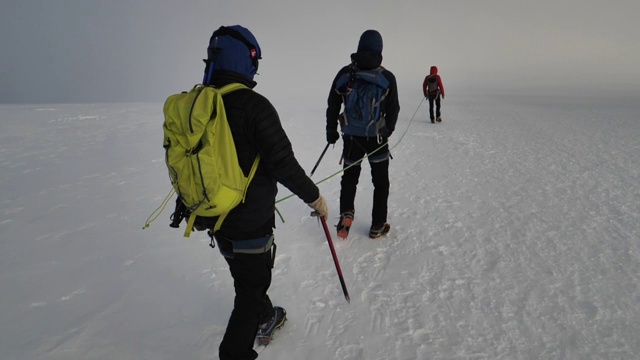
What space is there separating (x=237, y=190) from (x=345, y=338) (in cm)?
147

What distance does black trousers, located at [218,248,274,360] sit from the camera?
192cm

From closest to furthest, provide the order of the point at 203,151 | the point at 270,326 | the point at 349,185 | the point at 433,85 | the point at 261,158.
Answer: the point at 203,151
the point at 261,158
the point at 270,326
the point at 349,185
the point at 433,85

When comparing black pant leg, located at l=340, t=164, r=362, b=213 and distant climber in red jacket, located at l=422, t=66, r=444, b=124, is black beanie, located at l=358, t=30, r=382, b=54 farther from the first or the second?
distant climber in red jacket, located at l=422, t=66, r=444, b=124

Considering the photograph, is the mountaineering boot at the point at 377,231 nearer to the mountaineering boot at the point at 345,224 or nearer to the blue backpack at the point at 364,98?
the mountaineering boot at the point at 345,224

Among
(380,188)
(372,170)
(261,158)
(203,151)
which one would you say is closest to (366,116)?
(372,170)

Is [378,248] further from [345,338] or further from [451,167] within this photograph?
[451,167]

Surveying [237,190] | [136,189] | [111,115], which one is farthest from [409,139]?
[111,115]

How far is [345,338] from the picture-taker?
8.12ft

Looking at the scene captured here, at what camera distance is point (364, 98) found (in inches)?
130

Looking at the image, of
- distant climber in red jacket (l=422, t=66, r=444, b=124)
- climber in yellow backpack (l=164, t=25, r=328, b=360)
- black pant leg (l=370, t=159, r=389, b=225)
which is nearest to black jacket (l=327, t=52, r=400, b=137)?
black pant leg (l=370, t=159, r=389, b=225)

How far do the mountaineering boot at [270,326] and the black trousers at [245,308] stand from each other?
0.44 metres

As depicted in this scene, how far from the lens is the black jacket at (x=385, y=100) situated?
3.12 m

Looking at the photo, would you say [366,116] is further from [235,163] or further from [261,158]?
[235,163]

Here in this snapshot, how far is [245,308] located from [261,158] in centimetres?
88
